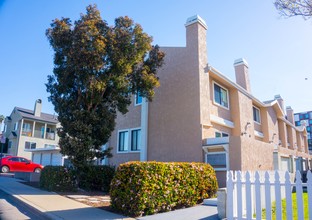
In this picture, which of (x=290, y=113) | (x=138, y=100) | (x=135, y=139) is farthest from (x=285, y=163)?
(x=290, y=113)

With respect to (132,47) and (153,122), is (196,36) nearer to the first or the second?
(132,47)

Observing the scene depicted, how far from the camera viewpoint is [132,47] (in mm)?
13164

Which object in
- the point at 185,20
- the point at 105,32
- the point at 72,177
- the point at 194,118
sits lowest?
the point at 72,177

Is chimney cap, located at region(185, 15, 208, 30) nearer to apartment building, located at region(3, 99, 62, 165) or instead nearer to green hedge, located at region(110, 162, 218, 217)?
green hedge, located at region(110, 162, 218, 217)

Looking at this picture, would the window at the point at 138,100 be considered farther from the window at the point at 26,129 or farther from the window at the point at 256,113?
the window at the point at 26,129

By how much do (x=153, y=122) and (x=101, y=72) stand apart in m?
5.43

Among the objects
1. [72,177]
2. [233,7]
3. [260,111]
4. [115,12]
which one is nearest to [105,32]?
[115,12]

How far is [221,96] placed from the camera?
58.3 ft

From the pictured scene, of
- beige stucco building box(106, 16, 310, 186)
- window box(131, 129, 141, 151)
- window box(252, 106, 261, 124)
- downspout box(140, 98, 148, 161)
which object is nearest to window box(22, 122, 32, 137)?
beige stucco building box(106, 16, 310, 186)

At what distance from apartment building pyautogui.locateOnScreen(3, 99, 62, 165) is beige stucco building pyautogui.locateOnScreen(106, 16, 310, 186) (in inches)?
940

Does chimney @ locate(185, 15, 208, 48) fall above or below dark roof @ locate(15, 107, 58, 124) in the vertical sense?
above

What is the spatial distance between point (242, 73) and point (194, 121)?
1021 cm

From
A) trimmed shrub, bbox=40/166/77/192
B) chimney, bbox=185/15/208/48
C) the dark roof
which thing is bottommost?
trimmed shrub, bbox=40/166/77/192

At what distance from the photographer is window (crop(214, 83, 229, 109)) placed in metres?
17.2
